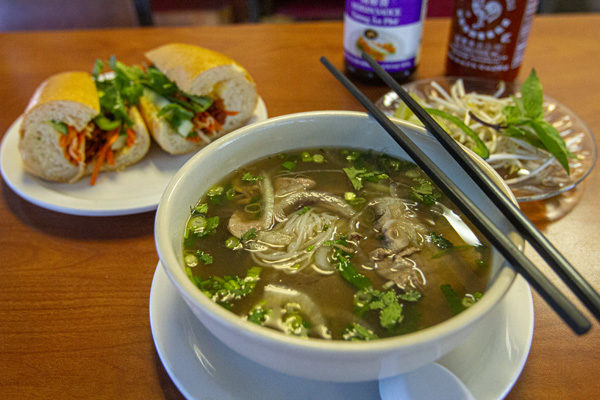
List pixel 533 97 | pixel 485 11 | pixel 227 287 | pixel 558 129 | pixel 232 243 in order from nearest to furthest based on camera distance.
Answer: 1. pixel 227 287
2. pixel 232 243
3. pixel 533 97
4. pixel 558 129
5. pixel 485 11

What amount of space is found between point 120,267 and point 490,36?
61.0 inches

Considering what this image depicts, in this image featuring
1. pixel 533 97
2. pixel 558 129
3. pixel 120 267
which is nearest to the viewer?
pixel 120 267

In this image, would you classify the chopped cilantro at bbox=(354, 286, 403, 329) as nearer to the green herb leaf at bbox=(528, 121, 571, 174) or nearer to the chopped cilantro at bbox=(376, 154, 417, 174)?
the chopped cilantro at bbox=(376, 154, 417, 174)

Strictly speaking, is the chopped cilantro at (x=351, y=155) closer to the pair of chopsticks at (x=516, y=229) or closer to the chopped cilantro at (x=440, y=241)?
the pair of chopsticks at (x=516, y=229)

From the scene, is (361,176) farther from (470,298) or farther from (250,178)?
(470,298)

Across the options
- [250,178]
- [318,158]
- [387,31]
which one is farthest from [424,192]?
[387,31]

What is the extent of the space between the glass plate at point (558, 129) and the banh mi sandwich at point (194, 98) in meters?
0.55

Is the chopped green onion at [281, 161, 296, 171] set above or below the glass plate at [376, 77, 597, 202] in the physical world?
above

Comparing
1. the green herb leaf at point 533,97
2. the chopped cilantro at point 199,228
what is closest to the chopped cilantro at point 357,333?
the chopped cilantro at point 199,228

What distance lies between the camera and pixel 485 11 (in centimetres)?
185

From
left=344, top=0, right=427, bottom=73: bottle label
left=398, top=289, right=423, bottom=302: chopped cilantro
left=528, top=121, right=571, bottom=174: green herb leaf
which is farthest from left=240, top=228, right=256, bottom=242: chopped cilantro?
left=344, top=0, right=427, bottom=73: bottle label

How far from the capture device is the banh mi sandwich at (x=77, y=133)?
1.69m

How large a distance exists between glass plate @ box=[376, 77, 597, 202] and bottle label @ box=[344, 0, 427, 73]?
0.14 meters

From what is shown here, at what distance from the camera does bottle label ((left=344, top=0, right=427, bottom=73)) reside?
1.90 meters
